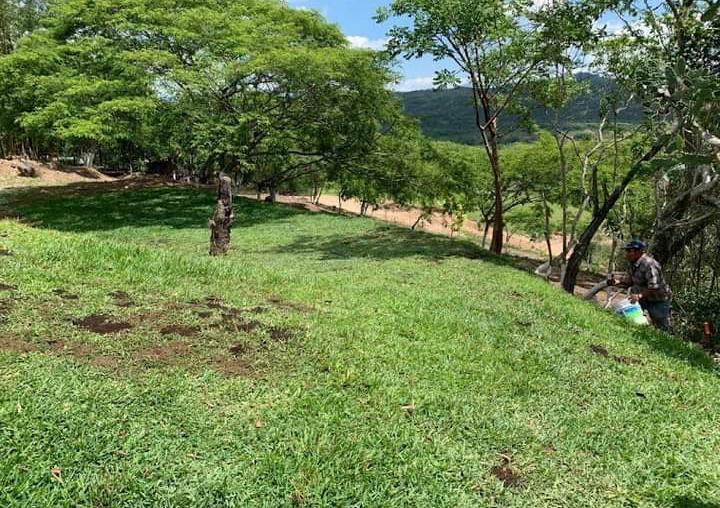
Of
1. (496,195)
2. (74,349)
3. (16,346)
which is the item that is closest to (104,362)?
(74,349)

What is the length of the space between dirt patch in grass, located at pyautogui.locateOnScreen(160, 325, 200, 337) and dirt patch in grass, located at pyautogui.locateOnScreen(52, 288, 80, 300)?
94cm

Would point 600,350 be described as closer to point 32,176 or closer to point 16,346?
point 16,346

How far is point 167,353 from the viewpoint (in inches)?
136

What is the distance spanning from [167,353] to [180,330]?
393 mm

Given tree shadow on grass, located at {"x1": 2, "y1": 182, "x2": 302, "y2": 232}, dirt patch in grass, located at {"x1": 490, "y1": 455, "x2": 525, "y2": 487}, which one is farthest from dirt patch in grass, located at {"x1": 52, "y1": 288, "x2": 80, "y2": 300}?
tree shadow on grass, located at {"x1": 2, "y1": 182, "x2": 302, "y2": 232}

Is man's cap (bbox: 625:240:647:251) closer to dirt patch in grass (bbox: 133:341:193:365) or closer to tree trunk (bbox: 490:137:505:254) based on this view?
tree trunk (bbox: 490:137:505:254)

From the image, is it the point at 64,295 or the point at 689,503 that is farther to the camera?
the point at 64,295

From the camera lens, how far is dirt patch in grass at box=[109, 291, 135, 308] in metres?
4.18

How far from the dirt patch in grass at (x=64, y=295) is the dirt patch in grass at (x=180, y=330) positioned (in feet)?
3.08

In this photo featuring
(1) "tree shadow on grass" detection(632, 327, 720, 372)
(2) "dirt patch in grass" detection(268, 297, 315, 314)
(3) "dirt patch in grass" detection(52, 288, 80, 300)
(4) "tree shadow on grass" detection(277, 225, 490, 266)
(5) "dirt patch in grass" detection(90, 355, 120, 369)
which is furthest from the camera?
(4) "tree shadow on grass" detection(277, 225, 490, 266)

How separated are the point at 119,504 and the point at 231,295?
2.91m

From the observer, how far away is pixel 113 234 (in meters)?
13.0

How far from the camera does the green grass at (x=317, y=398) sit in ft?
8.02

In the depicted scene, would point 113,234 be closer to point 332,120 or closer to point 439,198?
point 332,120
